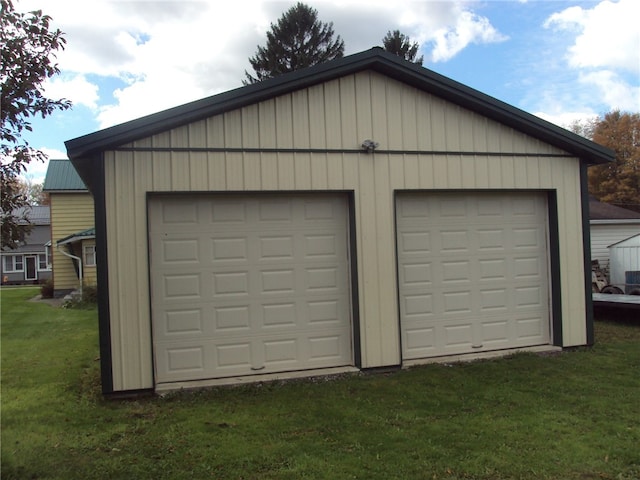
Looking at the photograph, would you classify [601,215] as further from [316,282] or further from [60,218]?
[60,218]

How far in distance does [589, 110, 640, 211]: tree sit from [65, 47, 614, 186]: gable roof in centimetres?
3277

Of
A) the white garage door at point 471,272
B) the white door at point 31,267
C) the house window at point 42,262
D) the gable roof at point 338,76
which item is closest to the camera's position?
the gable roof at point 338,76

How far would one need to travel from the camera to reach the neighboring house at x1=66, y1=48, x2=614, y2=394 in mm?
6277

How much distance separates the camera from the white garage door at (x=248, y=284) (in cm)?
655

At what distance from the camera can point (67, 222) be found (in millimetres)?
21672

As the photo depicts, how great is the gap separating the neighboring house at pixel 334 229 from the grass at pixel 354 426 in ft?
1.85

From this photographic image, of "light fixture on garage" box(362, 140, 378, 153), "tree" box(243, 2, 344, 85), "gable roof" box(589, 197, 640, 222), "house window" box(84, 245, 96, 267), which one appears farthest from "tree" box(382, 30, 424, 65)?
"light fixture on garage" box(362, 140, 378, 153)

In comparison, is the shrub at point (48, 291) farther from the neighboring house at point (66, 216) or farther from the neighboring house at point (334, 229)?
the neighboring house at point (334, 229)

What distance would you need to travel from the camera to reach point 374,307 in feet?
23.0

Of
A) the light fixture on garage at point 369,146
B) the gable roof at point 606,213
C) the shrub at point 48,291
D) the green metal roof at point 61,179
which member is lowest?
the shrub at point 48,291

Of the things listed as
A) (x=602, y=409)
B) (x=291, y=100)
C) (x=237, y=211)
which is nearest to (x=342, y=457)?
(x=602, y=409)

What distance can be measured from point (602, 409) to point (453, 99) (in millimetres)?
4288

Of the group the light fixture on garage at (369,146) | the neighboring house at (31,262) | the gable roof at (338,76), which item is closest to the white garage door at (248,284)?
the light fixture on garage at (369,146)

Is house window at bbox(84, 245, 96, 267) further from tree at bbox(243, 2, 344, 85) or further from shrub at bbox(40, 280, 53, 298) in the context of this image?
tree at bbox(243, 2, 344, 85)
